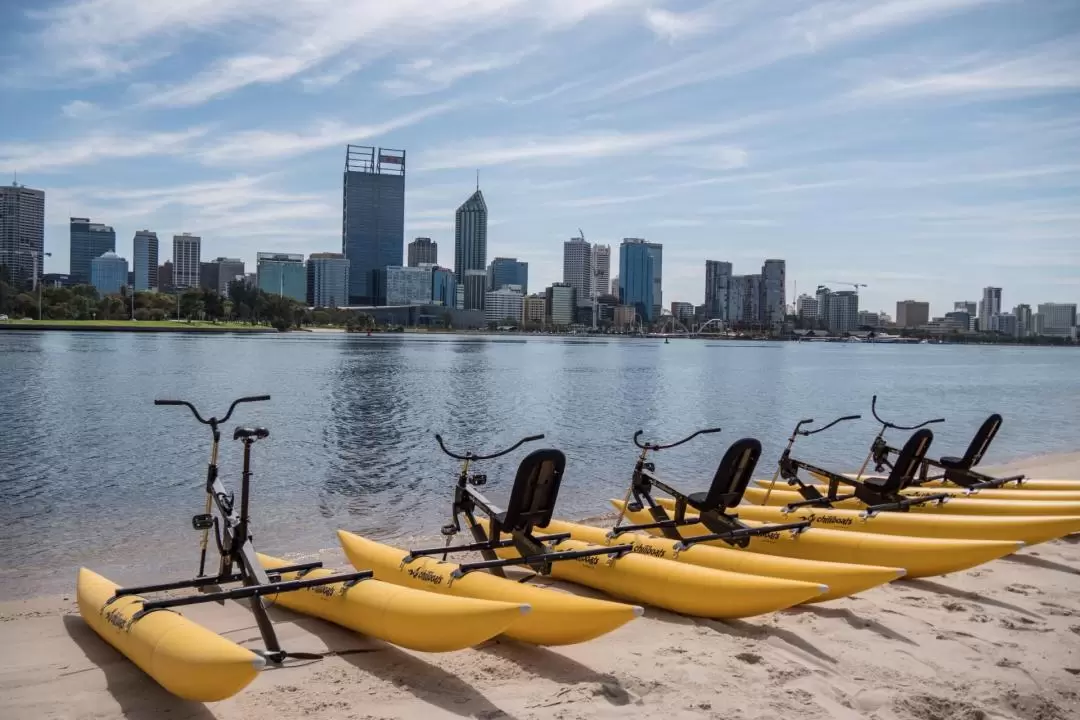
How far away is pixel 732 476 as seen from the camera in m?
9.00

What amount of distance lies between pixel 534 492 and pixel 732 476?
92.3 inches

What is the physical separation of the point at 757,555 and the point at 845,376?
2925 inches

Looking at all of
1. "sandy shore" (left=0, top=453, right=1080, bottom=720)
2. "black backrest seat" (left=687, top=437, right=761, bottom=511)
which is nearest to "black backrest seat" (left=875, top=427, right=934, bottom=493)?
"sandy shore" (left=0, top=453, right=1080, bottom=720)

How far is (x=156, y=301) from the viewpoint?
172m

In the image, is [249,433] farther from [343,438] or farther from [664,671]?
[343,438]

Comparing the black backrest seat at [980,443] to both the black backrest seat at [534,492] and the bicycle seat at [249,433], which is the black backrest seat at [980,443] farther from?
the bicycle seat at [249,433]

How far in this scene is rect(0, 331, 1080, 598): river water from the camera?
558 inches

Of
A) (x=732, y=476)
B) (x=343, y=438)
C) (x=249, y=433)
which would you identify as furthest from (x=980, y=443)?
(x=343, y=438)

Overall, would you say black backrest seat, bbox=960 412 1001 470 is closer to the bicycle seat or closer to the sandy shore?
the sandy shore

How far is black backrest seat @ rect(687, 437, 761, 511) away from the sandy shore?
57.2 inches

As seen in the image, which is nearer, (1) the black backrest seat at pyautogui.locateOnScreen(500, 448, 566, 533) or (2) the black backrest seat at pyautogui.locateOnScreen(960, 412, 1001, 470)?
(1) the black backrest seat at pyautogui.locateOnScreen(500, 448, 566, 533)

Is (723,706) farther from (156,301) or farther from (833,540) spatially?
(156,301)

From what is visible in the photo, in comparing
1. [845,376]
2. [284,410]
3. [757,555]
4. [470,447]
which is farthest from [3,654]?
[845,376]

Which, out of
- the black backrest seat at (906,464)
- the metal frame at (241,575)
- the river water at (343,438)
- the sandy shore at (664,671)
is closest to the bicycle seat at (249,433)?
the metal frame at (241,575)
